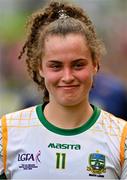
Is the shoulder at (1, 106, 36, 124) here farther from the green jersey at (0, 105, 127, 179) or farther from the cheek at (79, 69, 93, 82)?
the cheek at (79, 69, 93, 82)

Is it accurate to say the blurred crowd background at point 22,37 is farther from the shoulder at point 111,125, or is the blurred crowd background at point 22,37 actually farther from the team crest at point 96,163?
the team crest at point 96,163

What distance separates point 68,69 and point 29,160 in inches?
19.0

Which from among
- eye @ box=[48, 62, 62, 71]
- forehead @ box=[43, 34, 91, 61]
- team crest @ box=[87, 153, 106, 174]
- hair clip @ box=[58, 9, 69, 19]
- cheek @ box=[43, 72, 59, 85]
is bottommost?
team crest @ box=[87, 153, 106, 174]

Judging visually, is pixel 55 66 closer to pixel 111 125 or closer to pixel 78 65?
pixel 78 65

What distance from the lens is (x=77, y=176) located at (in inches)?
155

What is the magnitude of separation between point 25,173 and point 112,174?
42 cm

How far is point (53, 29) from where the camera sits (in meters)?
4.09

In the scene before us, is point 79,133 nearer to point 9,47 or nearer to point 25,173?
point 25,173

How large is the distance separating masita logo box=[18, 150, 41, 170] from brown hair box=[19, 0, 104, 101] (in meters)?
0.37

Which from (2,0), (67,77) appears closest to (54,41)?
(67,77)

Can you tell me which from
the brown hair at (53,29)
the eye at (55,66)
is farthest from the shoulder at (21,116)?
the eye at (55,66)

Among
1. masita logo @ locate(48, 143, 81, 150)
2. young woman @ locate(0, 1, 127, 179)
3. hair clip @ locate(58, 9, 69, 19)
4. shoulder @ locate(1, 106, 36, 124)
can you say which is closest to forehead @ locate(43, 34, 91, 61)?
young woman @ locate(0, 1, 127, 179)

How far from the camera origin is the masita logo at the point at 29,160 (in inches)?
157

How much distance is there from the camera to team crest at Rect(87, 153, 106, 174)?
3.98 metres
